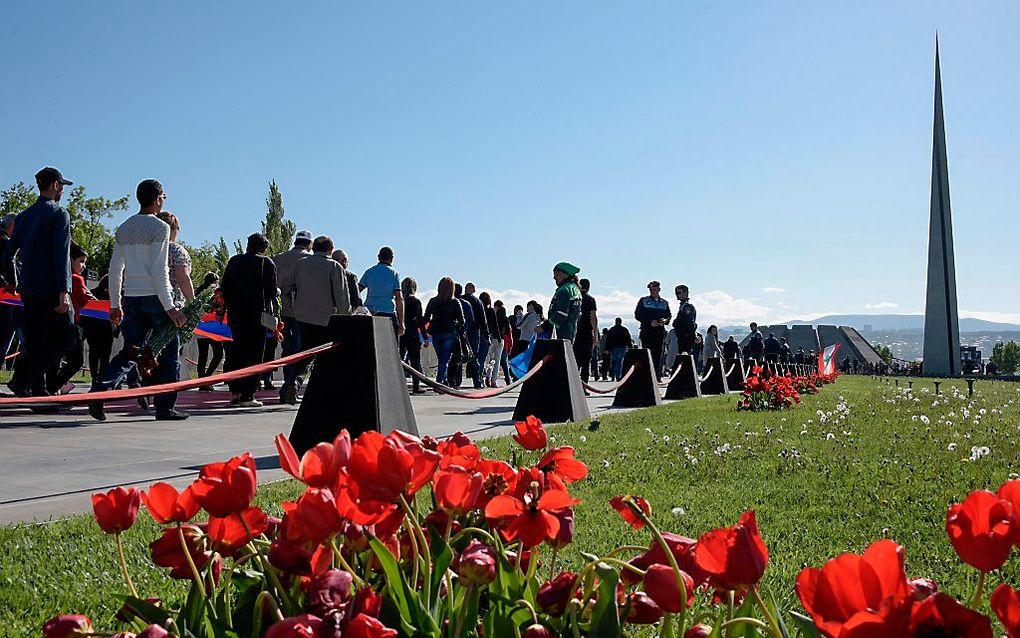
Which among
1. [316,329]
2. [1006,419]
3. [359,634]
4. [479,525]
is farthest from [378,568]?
[1006,419]

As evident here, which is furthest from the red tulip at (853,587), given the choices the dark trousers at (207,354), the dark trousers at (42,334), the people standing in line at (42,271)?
the dark trousers at (207,354)

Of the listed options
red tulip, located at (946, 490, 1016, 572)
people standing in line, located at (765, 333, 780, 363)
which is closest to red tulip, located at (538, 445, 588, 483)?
red tulip, located at (946, 490, 1016, 572)

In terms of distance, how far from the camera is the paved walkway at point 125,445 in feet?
15.2

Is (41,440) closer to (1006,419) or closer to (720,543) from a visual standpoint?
(720,543)

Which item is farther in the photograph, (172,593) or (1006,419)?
(1006,419)

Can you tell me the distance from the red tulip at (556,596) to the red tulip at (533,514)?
0.08 meters

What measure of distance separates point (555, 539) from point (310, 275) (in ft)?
30.2

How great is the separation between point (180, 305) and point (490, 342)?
1003cm

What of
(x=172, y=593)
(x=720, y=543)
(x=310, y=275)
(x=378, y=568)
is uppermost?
(x=310, y=275)

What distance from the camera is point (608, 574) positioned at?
1250 millimetres

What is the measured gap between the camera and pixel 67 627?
1277 mm

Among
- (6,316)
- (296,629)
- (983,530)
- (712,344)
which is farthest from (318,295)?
(712,344)

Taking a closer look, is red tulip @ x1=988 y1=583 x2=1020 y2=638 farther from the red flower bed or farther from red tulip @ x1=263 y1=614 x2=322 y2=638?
red tulip @ x1=263 y1=614 x2=322 y2=638

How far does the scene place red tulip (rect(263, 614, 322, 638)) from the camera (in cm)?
110
